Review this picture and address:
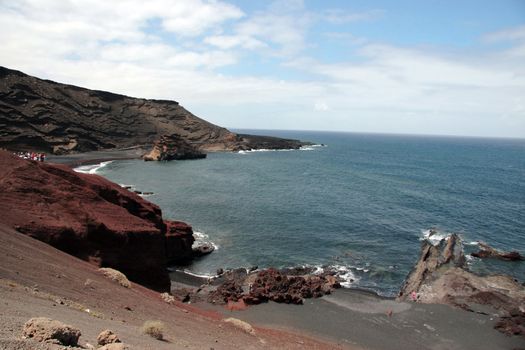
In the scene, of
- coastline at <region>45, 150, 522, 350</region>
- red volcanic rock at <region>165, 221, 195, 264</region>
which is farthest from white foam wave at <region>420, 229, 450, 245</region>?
red volcanic rock at <region>165, 221, 195, 264</region>

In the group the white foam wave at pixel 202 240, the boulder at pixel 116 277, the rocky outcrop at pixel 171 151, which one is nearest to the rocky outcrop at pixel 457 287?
the white foam wave at pixel 202 240

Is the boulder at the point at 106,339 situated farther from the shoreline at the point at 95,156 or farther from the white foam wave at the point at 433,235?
the shoreline at the point at 95,156

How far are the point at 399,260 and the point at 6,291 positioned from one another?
40.3 metres

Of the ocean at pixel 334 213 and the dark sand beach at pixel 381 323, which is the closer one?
the dark sand beach at pixel 381 323

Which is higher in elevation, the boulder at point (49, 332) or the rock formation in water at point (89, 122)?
the rock formation in water at point (89, 122)

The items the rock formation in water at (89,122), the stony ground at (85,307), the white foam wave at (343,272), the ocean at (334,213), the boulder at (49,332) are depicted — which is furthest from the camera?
the rock formation in water at (89,122)

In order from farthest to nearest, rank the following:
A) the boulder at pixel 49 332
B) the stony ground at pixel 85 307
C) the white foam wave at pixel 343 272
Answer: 1. the white foam wave at pixel 343 272
2. the stony ground at pixel 85 307
3. the boulder at pixel 49 332

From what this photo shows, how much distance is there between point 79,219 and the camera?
2477 cm

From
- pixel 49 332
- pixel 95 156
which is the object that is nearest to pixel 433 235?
pixel 49 332

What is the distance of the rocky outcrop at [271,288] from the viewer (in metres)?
33.4

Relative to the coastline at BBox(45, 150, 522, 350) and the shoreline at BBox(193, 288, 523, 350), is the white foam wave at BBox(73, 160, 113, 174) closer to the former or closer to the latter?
the coastline at BBox(45, 150, 522, 350)

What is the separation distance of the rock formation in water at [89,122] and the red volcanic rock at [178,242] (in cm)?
8252

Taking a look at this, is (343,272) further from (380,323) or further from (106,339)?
(106,339)

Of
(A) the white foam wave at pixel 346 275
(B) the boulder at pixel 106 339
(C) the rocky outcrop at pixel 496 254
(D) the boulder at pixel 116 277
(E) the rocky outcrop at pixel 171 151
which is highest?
(E) the rocky outcrop at pixel 171 151
